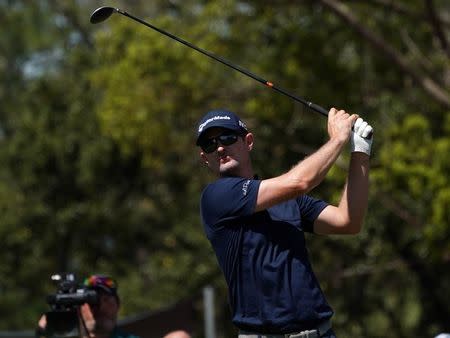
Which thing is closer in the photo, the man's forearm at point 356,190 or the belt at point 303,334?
the belt at point 303,334

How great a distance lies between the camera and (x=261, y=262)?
184 inches

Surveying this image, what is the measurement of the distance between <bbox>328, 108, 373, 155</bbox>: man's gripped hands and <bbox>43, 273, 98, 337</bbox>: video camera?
2048 millimetres

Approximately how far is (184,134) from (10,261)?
588 centimetres

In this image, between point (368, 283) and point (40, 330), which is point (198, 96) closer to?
point (368, 283)

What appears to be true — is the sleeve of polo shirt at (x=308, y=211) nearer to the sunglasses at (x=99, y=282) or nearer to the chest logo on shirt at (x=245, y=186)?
the chest logo on shirt at (x=245, y=186)

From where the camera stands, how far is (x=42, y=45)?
107 feet

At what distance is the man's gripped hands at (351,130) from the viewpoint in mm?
4699

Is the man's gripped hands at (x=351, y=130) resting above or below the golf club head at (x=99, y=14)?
below

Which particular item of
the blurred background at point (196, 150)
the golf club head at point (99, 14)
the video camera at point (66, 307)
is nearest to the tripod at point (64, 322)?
the video camera at point (66, 307)

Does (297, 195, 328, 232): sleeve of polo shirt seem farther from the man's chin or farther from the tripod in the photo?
the tripod

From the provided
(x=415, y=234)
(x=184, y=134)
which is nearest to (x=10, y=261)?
(x=184, y=134)

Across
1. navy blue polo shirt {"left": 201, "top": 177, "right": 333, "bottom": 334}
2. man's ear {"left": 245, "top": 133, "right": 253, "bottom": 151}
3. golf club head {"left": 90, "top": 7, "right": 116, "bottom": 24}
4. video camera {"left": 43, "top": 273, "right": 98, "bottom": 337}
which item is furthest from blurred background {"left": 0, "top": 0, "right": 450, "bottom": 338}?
navy blue polo shirt {"left": 201, "top": 177, "right": 333, "bottom": 334}

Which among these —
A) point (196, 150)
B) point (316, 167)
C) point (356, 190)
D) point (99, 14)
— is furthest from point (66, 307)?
point (196, 150)

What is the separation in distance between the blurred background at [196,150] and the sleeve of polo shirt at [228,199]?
1027 centimetres
